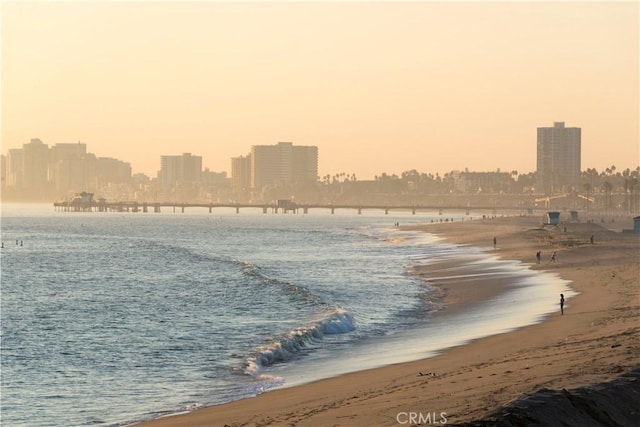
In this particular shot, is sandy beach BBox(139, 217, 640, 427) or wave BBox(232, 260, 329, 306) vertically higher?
sandy beach BBox(139, 217, 640, 427)

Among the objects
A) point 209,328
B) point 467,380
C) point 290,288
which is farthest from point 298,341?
point 290,288

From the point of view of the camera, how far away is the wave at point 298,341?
27.6 m

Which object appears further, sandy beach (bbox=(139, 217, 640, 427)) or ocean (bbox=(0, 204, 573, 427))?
ocean (bbox=(0, 204, 573, 427))

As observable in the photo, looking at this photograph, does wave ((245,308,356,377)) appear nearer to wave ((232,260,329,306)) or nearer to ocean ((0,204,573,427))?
ocean ((0,204,573,427))

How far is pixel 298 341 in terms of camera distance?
31.4 m

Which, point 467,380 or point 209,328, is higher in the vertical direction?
point 467,380

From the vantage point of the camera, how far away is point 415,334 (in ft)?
108

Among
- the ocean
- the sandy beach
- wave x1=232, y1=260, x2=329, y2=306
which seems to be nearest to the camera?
the sandy beach

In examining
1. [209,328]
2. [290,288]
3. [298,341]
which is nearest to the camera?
[298,341]

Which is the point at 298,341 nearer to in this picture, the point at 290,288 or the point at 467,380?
the point at 467,380

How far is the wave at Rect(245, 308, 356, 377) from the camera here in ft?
90.5

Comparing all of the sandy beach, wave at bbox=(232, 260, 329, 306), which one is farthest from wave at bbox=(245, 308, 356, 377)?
wave at bbox=(232, 260, 329, 306)

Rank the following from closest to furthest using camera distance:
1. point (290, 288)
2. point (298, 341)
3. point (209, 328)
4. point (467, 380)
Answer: point (467, 380)
point (298, 341)
point (209, 328)
point (290, 288)

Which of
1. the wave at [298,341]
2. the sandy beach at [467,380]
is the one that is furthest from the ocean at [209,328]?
the sandy beach at [467,380]
